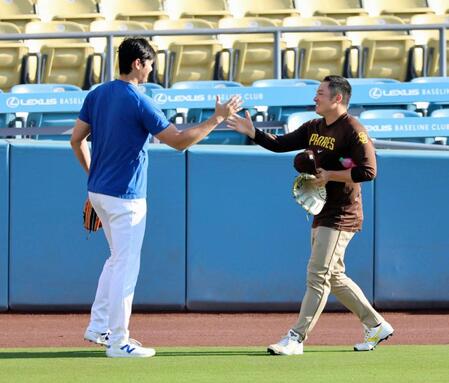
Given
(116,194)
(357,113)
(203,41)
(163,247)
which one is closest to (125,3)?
(203,41)

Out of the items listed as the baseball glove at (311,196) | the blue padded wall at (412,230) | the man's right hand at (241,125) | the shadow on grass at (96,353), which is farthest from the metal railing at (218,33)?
the baseball glove at (311,196)

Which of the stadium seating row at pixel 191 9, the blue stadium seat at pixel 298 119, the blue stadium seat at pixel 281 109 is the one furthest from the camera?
the stadium seating row at pixel 191 9

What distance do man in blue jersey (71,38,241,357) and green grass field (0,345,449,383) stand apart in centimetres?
36

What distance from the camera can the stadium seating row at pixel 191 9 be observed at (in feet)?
50.5

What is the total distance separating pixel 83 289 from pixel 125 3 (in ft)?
25.0

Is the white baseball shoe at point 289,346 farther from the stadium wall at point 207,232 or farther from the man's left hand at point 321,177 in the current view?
the stadium wall at point 207,232

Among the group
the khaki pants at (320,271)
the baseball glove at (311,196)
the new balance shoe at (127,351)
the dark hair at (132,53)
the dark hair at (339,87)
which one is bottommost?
the new balance shoe at (127,351)

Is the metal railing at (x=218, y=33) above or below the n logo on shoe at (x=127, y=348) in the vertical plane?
above

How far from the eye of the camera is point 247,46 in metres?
14.5

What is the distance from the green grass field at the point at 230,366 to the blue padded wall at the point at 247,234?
1.73 m

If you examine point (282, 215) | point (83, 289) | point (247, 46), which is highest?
point (247, 46)

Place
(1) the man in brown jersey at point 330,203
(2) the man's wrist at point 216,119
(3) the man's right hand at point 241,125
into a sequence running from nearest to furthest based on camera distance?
(2) the man's wrist at point 216,119 < (1) the man in brown jersey at point 330,203 < (3) the man's right hand at point 241,125

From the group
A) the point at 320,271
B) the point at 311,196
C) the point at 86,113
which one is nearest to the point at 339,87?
the point at 311,196

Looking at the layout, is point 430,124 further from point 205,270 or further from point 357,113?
point 205,270
